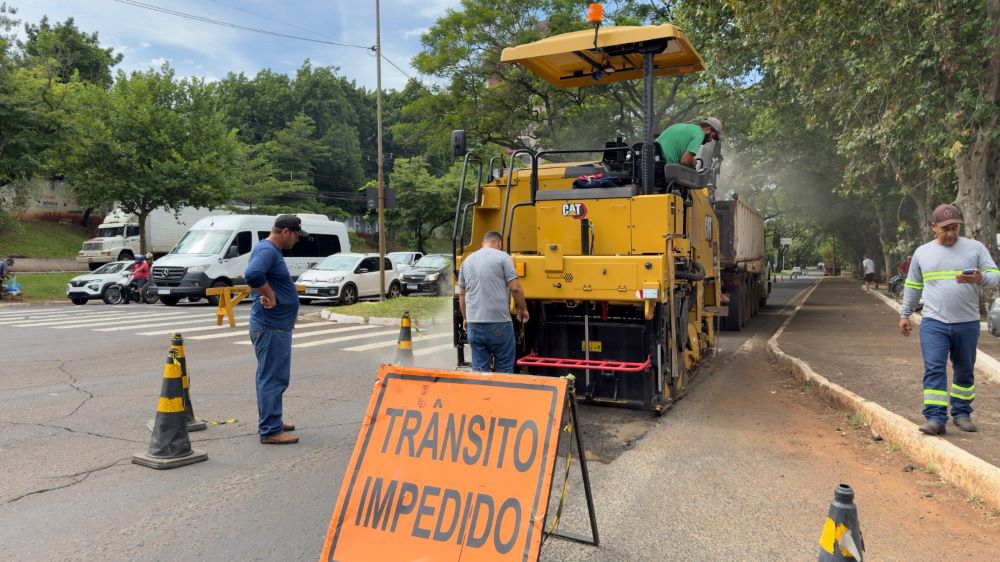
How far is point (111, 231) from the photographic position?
3391 cm

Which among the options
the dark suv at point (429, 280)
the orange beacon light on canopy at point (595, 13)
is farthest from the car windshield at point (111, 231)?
the orange beacon light on canopy at point (595, 13)

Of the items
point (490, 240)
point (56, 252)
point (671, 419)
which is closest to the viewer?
point (490, 240)

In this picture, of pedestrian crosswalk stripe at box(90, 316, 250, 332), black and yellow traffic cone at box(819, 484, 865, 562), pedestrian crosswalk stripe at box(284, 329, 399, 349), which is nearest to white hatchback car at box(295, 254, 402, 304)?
pedestrian crosswalk stripe at box(90, 316, 250, 332)

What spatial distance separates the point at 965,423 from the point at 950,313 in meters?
0.93

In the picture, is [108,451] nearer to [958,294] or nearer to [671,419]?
[671,419]

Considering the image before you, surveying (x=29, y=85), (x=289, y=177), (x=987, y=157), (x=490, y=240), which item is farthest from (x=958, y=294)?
(x=289, y=177)

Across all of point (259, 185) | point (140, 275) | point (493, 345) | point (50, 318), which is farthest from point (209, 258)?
point (259, 185)

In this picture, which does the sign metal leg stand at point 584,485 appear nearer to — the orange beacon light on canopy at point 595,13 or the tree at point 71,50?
the orange beacon light on canopy at point 595,13

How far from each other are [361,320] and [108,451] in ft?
34.9

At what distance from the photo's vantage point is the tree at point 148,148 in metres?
26.7

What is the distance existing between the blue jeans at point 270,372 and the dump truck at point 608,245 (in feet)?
6.75

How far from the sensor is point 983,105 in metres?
12.2

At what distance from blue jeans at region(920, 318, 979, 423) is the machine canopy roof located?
11.9 feet

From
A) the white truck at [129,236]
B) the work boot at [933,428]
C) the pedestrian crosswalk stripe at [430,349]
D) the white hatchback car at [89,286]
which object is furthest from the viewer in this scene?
the white truck at [129,236]
